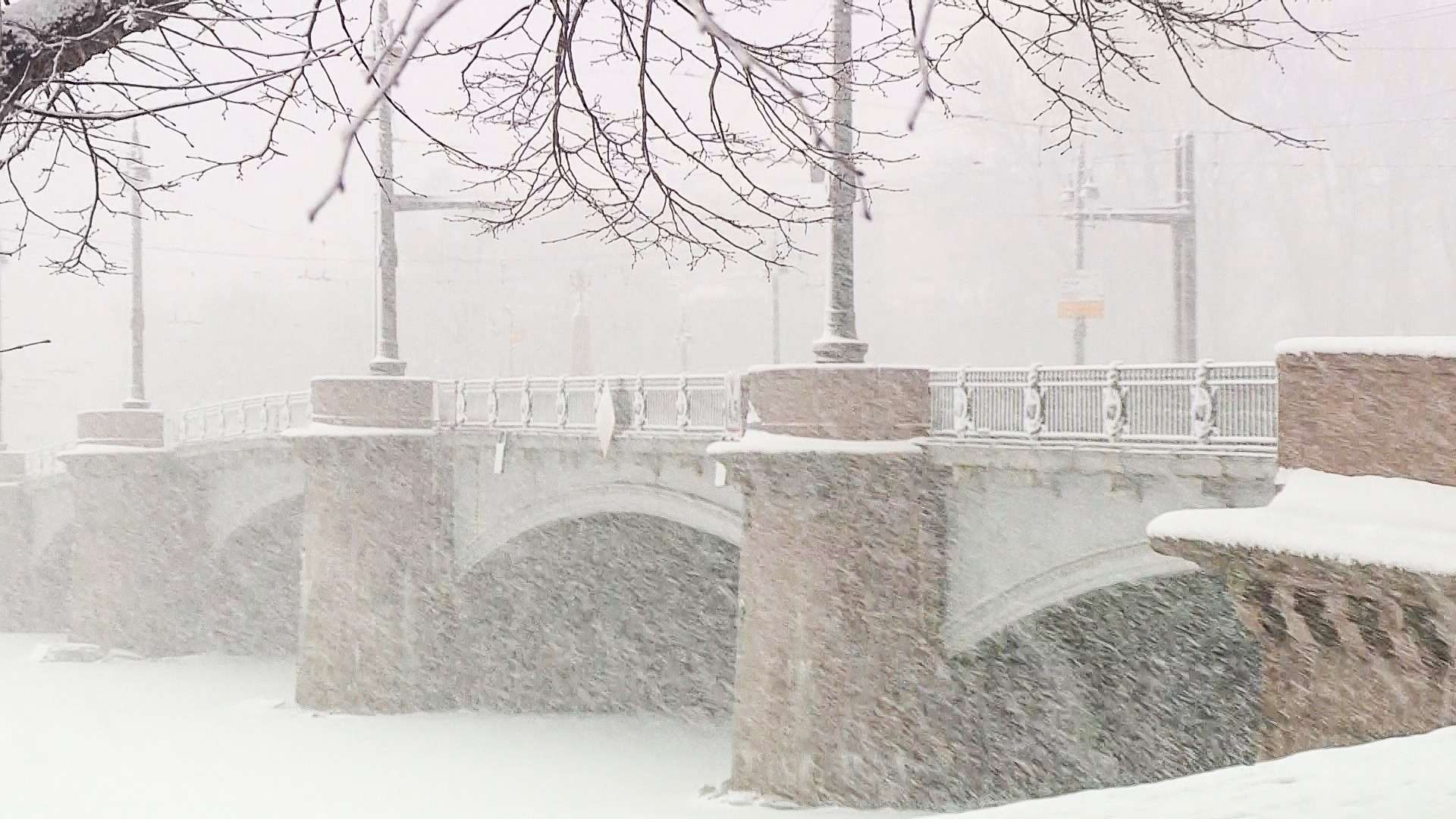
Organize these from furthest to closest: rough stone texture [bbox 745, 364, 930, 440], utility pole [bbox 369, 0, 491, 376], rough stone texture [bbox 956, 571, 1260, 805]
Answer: utility pole [bbox 369, 0, 491, 376]
rough stone texture [bbox 956, 571, 1260, 805]
rough stone texture [bbox 745, 364, 930, 440]

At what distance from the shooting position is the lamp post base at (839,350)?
12000 millimetres

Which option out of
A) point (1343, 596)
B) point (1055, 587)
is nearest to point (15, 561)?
point (1055, 587)

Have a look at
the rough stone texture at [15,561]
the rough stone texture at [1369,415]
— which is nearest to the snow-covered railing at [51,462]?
the rough stone texture at [15,561]

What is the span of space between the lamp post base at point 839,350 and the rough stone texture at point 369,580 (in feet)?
29.5

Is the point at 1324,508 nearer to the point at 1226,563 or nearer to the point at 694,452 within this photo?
the point at 1226,563

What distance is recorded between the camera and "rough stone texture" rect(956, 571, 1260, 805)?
44.4 feet

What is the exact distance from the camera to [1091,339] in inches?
1516

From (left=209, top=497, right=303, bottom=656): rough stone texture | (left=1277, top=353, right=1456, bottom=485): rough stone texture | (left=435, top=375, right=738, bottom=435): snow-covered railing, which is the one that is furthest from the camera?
(left=209, top=497, right=303, bottom=656): rough stone texture

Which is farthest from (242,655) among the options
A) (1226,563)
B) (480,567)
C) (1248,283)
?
(1248,283)

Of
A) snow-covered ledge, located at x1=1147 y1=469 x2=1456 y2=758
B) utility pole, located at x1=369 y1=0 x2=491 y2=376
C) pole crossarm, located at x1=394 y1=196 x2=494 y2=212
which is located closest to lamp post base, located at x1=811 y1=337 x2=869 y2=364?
pole crossarm, located at x1=394 y1=196 x2=494 y2=212

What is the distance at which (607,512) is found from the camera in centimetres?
1762

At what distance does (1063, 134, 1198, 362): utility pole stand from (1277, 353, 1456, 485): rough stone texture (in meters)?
9.22

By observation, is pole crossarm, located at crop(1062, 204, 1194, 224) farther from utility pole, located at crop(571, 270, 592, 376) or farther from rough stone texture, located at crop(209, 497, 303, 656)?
rough stone texture, located at crop(209, 497, 303, 656)

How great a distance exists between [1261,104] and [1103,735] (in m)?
25.2
